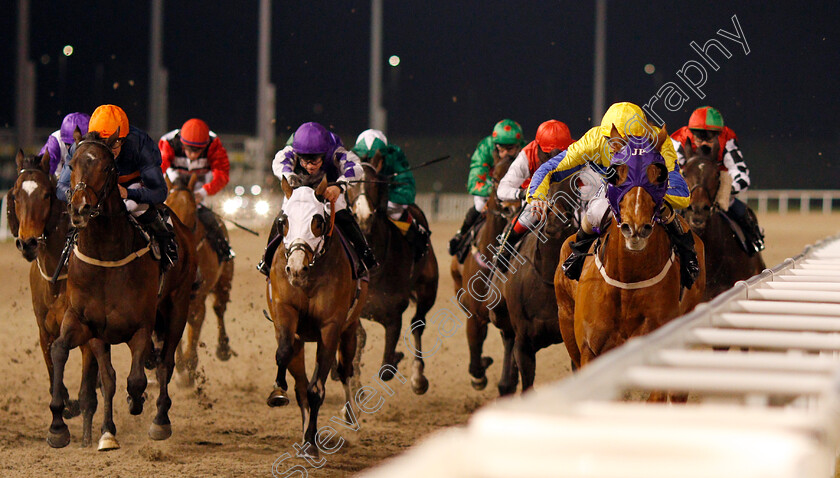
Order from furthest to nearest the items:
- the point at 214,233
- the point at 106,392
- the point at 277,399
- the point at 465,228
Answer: the point at 214,233 → the point at 465,228 → the point at 277,399 → the point at 106,392

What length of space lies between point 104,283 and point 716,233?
13.1 ft

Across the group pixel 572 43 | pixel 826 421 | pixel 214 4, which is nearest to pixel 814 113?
pixel 572 43

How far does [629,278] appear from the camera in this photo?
461 cm

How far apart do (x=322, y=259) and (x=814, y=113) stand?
29927mm

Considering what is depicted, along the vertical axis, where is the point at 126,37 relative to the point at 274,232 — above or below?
above

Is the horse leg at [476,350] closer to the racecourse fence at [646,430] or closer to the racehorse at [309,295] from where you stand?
the racehorse at [309,295]

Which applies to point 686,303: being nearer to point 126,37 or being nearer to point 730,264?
point 730,264

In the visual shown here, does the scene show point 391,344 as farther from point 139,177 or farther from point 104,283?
point 104,283

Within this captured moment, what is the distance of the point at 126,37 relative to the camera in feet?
134

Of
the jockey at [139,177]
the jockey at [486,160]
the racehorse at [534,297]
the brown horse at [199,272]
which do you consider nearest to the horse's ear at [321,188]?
the jockey at [139,177]

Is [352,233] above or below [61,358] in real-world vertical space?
above

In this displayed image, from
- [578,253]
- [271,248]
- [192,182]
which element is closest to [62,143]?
[192,182]

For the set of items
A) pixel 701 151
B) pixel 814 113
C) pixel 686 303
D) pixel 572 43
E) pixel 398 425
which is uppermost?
pixel 572 43

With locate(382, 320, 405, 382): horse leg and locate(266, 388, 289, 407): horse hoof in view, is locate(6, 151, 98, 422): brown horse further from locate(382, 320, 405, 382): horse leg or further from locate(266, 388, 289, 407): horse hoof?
locate(382, 320, 405, 382): horse leg
